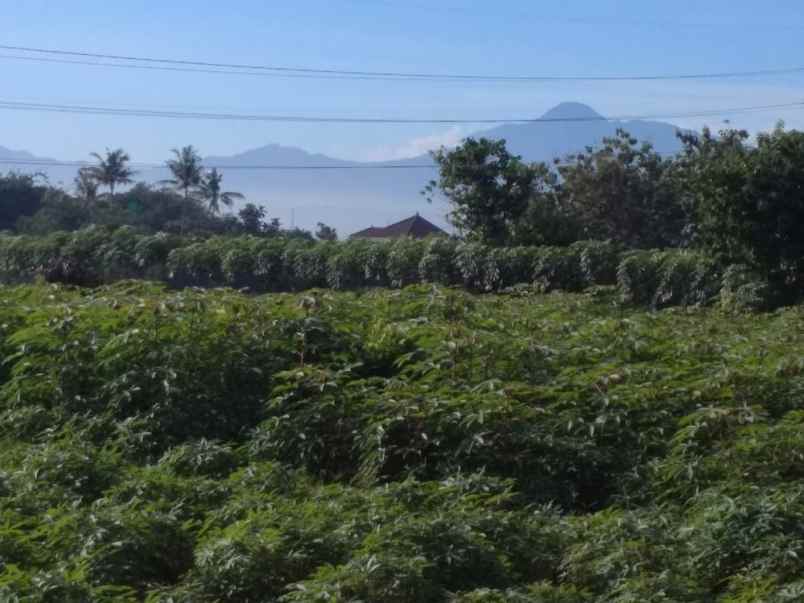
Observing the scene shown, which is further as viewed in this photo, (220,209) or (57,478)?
(220,209)

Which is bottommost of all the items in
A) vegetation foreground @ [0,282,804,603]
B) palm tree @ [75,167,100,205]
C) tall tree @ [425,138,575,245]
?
vegetation foreground @ [0,282,804,603]

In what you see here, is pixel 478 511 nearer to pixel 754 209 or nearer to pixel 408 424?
pixel 408 424

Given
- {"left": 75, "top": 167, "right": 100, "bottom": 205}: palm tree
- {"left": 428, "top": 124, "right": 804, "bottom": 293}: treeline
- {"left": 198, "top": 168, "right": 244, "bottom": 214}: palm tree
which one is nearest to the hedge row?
{"left": 428, "top": 124, "right": 804, "bottom": 293}: treeline

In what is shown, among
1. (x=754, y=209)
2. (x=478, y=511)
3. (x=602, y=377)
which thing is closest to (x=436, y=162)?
(x=754, y=209)

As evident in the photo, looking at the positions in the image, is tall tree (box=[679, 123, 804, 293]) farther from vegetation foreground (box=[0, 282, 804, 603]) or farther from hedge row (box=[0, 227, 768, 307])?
vegetation foreground (box=[0, 282, 804, 603])

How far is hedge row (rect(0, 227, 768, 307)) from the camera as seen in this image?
755 inches

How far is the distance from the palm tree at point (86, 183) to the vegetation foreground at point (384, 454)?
49706 millimetres

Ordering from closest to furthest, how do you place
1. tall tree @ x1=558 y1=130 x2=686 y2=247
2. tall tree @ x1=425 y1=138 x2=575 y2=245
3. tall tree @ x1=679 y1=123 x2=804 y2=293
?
tall tree @ x1=679 y1=123 x2=804 y2=293 → tall tree @ x1=425 y1=138 x2=575 y2=245 → tall tree @ x1=558 y1=130 x2=686 y2=247

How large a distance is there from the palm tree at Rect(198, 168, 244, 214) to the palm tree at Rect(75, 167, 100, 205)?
5.13 meters

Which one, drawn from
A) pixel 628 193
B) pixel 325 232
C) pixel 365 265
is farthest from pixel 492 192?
pixel 325 232

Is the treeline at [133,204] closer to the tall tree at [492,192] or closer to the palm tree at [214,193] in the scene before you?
the palm tree at [214,193]

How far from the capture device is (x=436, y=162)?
26625 millimetres

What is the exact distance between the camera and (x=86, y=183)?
195 ft

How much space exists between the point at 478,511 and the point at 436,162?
21142mm
